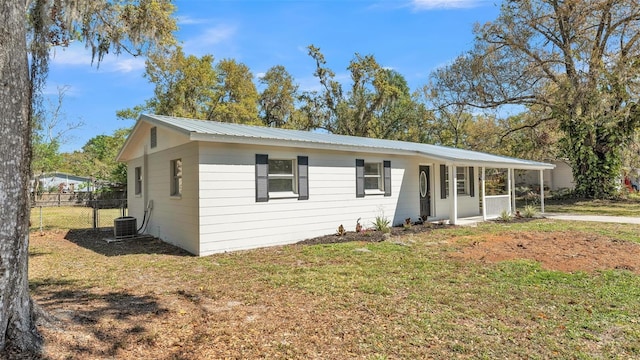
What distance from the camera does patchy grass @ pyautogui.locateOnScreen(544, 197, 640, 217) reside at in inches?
611

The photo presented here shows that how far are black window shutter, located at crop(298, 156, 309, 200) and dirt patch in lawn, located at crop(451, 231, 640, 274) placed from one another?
399cm

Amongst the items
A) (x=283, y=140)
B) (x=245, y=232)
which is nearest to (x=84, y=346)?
(x=245, y=232)

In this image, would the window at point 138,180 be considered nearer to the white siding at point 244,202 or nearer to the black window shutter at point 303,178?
the white siding at point 244,202

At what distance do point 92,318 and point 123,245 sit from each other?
6.14m

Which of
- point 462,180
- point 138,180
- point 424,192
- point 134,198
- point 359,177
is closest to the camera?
point 359,177

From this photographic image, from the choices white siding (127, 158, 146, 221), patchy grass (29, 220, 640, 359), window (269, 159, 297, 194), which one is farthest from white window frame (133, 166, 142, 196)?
window (269, 159, 297, 194)

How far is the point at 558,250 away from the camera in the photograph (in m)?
7.59

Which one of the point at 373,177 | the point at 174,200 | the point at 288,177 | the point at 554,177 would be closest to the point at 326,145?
the point at 288,177

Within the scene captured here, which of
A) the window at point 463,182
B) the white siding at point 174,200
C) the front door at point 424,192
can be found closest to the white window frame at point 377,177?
the front door at point 424,192

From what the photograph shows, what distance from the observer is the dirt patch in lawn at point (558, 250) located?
6378 mm

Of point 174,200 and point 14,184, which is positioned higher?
point 14,184

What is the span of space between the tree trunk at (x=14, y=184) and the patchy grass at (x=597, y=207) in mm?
18756

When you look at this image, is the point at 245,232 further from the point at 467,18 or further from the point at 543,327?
the point at 467,18

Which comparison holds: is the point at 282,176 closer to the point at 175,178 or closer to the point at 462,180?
the point at 175,178
